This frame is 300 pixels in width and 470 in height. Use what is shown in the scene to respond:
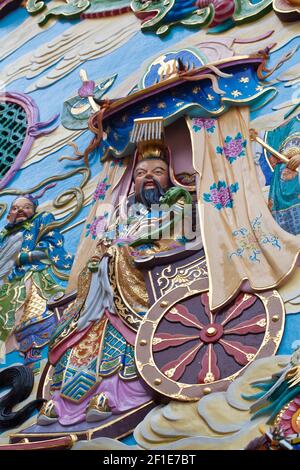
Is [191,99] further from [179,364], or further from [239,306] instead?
[179,364]

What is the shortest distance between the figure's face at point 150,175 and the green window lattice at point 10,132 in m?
1.82

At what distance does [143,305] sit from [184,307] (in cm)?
29

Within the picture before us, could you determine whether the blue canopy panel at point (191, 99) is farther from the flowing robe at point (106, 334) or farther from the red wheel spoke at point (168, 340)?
the red wheel spoke at point (168, 340)

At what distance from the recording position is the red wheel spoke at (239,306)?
23.6 feet

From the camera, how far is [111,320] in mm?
7523

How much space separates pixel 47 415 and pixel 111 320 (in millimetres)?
677

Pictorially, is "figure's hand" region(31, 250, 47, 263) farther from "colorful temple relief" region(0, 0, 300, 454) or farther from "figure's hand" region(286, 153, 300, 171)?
"figure's hand" region(286, 153, 300, 171)

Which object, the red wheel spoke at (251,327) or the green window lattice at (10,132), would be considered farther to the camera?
the green window lattice at (10,132)

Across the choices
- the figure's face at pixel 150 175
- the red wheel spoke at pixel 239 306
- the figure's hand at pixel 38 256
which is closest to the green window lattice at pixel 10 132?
the figure's hand at pixel 38 256

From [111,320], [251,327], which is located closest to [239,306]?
[251,327]

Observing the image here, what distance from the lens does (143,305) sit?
7504 millimetres

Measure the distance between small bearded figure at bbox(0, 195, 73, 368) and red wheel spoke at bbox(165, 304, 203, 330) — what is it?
984mm

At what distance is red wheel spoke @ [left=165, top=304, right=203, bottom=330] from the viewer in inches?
285

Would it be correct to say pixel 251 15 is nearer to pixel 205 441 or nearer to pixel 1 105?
pixel 1 105
